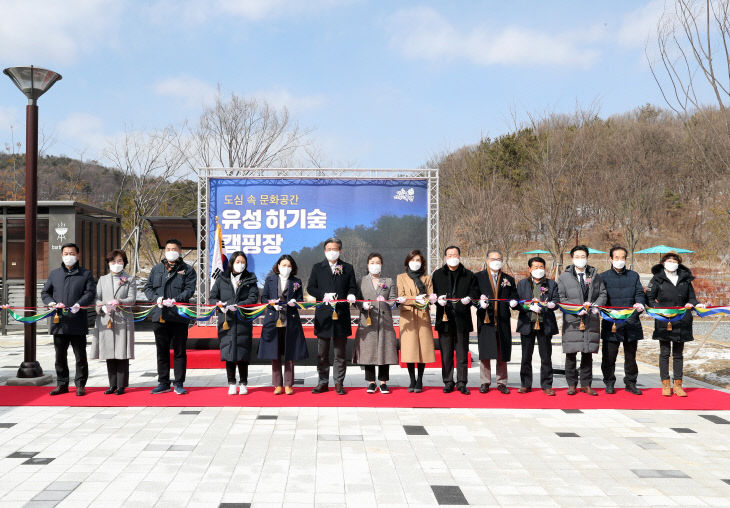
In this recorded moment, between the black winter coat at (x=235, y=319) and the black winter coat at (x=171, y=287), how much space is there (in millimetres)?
299

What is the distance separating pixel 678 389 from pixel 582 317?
4.16 feet

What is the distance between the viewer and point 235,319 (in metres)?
6.46

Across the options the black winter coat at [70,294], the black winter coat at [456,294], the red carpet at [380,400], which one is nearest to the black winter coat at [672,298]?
the red carpet at [380,400]

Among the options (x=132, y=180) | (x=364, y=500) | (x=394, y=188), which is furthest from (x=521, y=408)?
(x=132, y=180)

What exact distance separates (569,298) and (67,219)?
33.3ft

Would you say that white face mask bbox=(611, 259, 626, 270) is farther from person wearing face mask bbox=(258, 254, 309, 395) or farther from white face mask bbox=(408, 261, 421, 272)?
person wearing face mask bbox=(258, 254, 309, 395)

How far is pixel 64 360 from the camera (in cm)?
646

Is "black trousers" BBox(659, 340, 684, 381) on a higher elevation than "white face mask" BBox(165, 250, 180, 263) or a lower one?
lower

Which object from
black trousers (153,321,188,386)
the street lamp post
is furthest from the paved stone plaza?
the street lamp post

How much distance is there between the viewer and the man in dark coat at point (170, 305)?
6398 millimetres

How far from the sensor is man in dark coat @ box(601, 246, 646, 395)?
6.46 metres

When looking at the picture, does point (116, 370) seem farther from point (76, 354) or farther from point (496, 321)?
point (496, 321)

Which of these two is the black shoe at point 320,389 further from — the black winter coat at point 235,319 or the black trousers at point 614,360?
the black trousers at point 614,360

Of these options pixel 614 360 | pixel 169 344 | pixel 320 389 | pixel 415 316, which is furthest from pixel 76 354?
pixel 614 360
